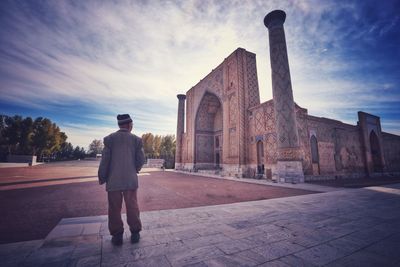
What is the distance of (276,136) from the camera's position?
12.5m

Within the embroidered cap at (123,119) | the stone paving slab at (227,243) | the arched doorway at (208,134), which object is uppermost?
the arched doorway at (208,134)

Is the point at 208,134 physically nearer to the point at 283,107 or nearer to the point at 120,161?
the point at 283,107

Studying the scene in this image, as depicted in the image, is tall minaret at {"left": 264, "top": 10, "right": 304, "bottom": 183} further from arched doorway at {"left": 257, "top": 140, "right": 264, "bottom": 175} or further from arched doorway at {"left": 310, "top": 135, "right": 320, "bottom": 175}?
arched doorway at {"left": 310, "top": 135, "right": 320, "bottom": 175}

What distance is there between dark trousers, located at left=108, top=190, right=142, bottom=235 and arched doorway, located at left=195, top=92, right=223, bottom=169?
19.9 m

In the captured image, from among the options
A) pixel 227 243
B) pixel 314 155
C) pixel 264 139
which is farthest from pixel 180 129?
pixel 227 243

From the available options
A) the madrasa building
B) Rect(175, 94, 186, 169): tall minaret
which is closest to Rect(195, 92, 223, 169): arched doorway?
the madrasa building

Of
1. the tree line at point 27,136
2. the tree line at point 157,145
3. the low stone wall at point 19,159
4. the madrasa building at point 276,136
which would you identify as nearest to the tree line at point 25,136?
the tree line at point 27,136

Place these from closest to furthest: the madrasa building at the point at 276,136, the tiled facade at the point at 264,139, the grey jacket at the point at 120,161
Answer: the grey jacket at the point at 120,161, the madrasa building at the point at 276,136, the tiled facade at the point at 264,139

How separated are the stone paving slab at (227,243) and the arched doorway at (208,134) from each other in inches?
755

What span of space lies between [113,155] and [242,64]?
654 inches

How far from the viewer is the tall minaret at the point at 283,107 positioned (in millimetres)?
10070

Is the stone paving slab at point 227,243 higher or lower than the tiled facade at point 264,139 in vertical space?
lower

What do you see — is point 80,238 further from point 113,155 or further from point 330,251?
point 330,251

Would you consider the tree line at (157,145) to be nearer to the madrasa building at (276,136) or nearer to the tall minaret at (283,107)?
the madrasa building at (276,136)
